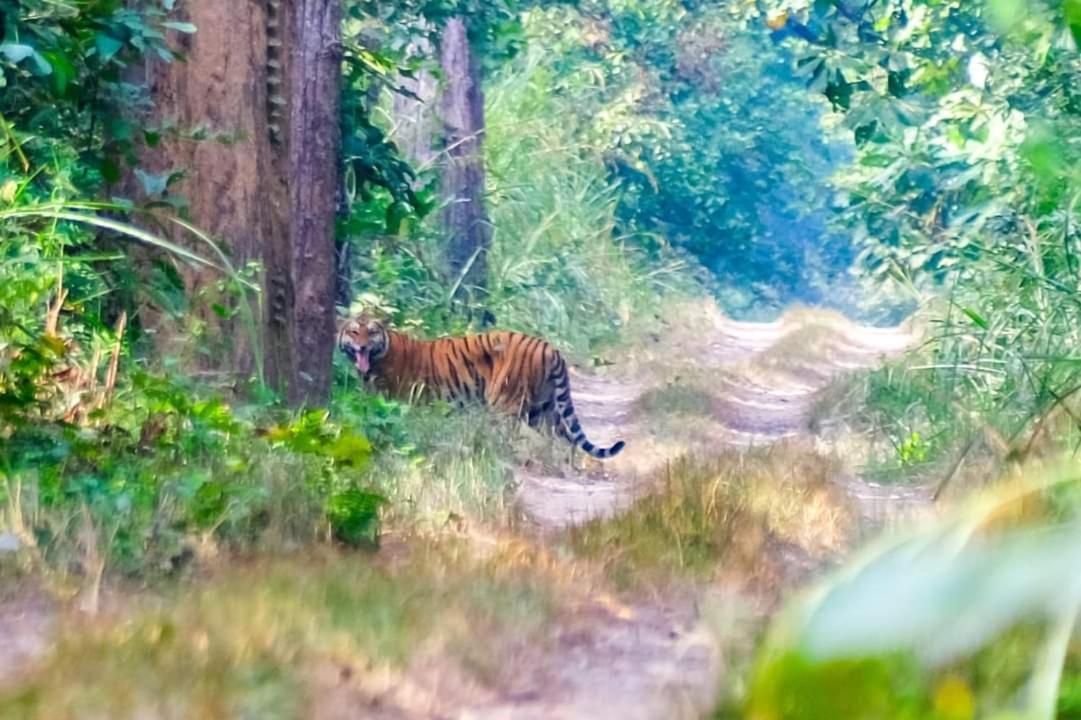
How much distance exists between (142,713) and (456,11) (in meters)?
8.81

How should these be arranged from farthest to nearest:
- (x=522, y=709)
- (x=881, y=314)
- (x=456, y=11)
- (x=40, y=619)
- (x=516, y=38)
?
1. (x=881, y=314)
2. (x=516, y=38)
3. (x=456, y=11)
4. (x=40, y=619)
5. (x=522, y=709)

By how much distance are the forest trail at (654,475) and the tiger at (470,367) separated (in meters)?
0.47

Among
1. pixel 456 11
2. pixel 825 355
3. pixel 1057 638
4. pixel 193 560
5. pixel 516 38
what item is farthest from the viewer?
pixel 825 355

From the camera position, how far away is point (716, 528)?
4.25 metres

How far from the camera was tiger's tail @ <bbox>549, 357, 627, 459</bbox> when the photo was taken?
26.2 feet

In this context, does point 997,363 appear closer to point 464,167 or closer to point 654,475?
point 654,475

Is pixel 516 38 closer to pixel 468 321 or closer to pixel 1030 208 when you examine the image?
pixel 468 321

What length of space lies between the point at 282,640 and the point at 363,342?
666 cm

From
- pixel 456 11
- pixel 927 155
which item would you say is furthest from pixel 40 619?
pixel 927 155

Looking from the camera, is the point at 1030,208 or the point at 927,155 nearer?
the point at 1030,208

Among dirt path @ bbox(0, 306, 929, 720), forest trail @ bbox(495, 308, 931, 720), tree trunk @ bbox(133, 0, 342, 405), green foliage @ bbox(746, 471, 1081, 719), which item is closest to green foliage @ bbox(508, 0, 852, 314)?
forest trail @ bbox(495, 308, 931, 720)

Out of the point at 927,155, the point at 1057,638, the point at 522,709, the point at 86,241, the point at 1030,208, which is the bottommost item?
the point at 522,709

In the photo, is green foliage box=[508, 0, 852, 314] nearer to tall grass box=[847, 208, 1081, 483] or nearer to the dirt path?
→ the dirt path

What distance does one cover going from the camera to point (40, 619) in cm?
321
